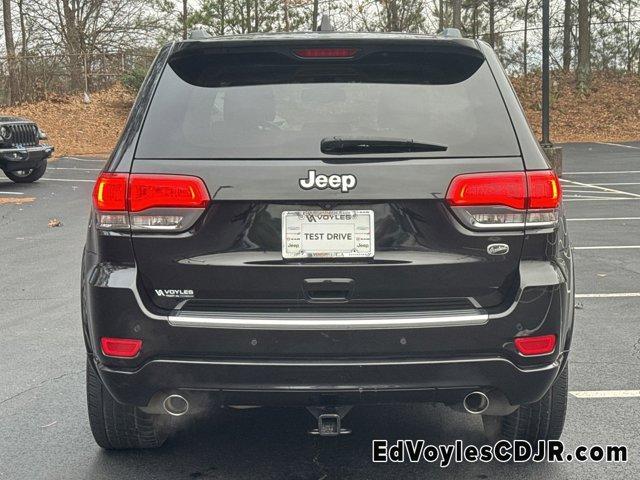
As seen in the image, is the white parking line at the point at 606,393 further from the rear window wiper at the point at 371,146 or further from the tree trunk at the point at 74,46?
the tree trunk at the point at 74,46

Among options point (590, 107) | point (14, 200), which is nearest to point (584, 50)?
point (590, 107)

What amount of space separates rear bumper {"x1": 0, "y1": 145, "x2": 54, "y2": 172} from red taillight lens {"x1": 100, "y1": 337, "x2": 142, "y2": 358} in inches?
569

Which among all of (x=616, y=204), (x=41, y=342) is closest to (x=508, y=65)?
(x=616, y=204)

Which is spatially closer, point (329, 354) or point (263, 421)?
point (329, 354)

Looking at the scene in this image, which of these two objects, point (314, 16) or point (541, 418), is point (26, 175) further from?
point (314, 16)

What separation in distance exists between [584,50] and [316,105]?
33.2 meters

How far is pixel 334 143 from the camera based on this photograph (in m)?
3.20

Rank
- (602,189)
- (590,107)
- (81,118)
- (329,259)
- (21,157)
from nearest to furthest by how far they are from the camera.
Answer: (329,259)
(602,189)
(21,157)
(81,118)
(590,107)

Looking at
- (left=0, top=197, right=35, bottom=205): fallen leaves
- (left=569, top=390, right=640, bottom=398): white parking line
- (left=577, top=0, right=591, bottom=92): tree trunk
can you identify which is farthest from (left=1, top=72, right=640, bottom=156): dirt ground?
(left=569, top=390, right=640, bottom=398): white parking line

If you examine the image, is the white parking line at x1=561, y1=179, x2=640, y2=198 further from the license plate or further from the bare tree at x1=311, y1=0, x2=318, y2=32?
the bare tree at x1=311, y1=0, x2=318, y2=32

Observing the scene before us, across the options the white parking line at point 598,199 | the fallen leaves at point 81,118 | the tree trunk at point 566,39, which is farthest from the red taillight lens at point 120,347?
the tree trunk at point 566,39

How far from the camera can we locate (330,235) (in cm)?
315

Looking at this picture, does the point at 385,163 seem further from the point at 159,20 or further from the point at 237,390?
the point at 159,20

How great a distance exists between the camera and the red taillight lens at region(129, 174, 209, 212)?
3164 mm
